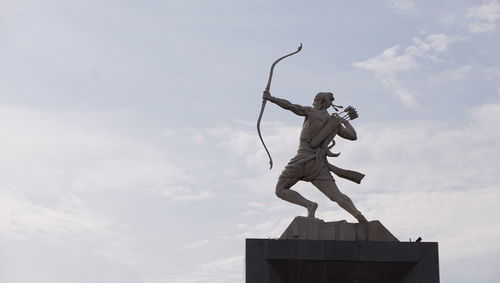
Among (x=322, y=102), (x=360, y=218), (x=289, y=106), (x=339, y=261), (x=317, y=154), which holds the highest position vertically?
(x=322, y=102)

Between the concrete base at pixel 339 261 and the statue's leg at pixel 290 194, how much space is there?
1179 millimetres

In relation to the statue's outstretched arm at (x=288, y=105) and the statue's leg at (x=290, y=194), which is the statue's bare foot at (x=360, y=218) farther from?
the statue's outstretched arm at (x=288, y=105)

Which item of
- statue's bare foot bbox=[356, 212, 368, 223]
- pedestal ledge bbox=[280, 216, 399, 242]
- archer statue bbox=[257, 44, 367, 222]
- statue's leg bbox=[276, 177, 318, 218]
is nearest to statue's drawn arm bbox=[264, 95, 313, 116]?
archer statue bbox=[257, 44, 367, 222]

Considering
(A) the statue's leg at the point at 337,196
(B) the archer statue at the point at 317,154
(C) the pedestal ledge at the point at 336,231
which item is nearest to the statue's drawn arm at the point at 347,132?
(B) the archer statue at the point at 317,154

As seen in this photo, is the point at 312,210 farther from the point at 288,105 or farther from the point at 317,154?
the point at 288,105

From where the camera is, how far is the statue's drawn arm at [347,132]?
82.8 feet

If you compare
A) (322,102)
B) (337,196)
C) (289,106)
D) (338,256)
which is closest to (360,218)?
(337,196)

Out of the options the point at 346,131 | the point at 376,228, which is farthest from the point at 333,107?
the point at 376,228

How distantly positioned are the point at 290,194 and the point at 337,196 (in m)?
1.11

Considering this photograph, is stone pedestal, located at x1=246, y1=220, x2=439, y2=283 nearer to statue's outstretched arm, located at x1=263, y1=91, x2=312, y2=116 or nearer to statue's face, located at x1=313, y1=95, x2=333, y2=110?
statue's outstretched arm, located at x1=263, y1=91, x2=312, y2=116

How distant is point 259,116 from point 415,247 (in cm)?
484

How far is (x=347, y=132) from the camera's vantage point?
82.9ft

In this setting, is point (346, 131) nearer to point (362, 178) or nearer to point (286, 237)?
point (362, 178)

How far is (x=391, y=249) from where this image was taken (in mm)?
23812
